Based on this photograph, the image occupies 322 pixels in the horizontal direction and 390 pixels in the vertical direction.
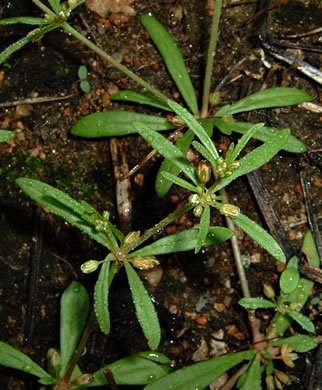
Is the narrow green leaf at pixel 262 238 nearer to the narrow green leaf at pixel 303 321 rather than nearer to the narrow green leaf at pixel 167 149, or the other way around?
the narrow green leaf at pixel 167 149

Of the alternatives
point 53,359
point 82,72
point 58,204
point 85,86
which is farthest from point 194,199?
point 82,72

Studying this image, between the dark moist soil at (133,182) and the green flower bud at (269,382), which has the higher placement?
the dark moist soil at (133,182)

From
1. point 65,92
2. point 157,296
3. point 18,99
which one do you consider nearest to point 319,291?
point 157,296

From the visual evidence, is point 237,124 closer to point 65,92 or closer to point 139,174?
point 139,174

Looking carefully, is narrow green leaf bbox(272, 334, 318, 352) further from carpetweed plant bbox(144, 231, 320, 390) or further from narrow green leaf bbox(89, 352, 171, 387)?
narrow green leaf bbox(89, 352, 171, 387)

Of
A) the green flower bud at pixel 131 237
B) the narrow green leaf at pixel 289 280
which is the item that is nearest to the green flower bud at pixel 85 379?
the green flower bud at pixel 131 237

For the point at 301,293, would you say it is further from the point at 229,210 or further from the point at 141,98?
the point at 141,98

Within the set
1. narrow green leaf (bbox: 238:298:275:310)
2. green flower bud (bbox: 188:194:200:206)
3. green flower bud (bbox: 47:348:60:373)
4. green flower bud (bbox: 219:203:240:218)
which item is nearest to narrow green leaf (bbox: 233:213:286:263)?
green flower bud (bbox: 219:203:240:218)
